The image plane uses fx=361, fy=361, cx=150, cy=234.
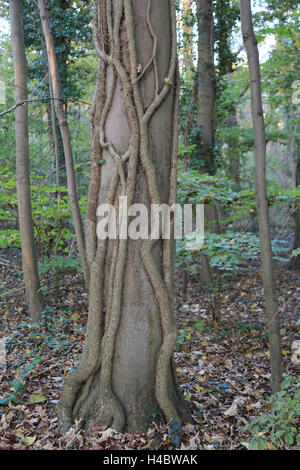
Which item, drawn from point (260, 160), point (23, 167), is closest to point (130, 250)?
point (260, 160)

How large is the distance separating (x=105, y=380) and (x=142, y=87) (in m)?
2.51

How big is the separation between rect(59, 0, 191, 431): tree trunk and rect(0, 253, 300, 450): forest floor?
0.20 m

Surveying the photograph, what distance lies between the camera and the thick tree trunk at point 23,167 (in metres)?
5.51

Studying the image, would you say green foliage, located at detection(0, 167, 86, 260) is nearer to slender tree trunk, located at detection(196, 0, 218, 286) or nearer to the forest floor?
the forest floor

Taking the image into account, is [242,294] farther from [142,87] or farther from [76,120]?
[76,120]

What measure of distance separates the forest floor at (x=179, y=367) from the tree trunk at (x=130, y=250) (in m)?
0.20

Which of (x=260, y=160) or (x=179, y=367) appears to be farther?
(x=179, y=367)

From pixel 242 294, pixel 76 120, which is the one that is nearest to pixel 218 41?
pixel 76 120

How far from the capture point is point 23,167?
218 inches

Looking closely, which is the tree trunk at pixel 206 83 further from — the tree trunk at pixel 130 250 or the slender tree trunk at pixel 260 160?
the tree trunk at pixel 130 250

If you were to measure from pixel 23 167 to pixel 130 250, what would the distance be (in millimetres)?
3288

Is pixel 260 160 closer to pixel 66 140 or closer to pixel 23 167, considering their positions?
pixel 66 140

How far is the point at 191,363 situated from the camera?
4.56 metres

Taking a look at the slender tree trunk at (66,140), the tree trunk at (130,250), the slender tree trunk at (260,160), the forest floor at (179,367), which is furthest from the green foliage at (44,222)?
the slender tree trunk at (260,160)
